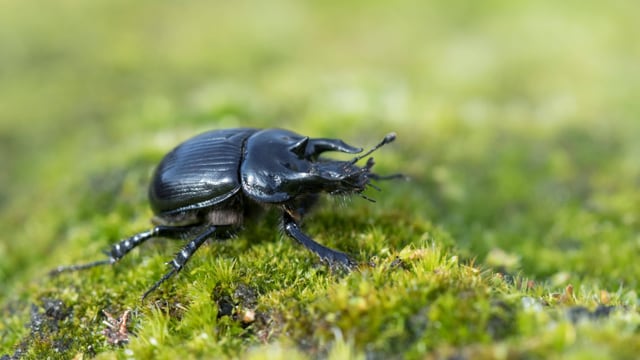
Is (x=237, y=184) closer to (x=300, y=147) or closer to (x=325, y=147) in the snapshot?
(x=300, y=147)

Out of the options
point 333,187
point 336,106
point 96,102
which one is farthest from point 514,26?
point 333,187

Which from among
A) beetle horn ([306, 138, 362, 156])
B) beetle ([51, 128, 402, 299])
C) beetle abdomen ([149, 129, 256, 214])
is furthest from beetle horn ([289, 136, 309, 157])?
beetle abdomen ([149, 129, 256, 214])

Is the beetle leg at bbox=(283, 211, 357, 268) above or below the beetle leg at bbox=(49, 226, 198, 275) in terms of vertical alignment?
above

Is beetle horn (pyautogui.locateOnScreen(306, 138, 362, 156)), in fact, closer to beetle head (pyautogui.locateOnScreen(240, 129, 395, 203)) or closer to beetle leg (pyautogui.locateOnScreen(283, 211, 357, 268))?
beetle head (pyautogui.locateOnScreen(240, 129, 395, 203))

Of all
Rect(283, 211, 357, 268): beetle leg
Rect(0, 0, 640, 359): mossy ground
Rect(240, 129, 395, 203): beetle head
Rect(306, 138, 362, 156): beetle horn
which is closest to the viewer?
Rect(0, 0, 640, 359): mossy ground

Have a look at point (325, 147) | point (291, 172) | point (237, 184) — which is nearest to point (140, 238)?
point (237, 184)

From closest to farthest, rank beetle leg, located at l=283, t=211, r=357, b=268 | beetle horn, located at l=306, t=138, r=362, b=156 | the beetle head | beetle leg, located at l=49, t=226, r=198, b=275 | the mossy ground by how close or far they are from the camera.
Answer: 1. the mossy ground
2. beetle leg, located at l=283, t=211, r=357, b=268
3. the beetle head
4. beetle leg, located at l=49, t=226, r=198, b=275
5. beetle horn, located at l=306, t=138, r=362, b=156
